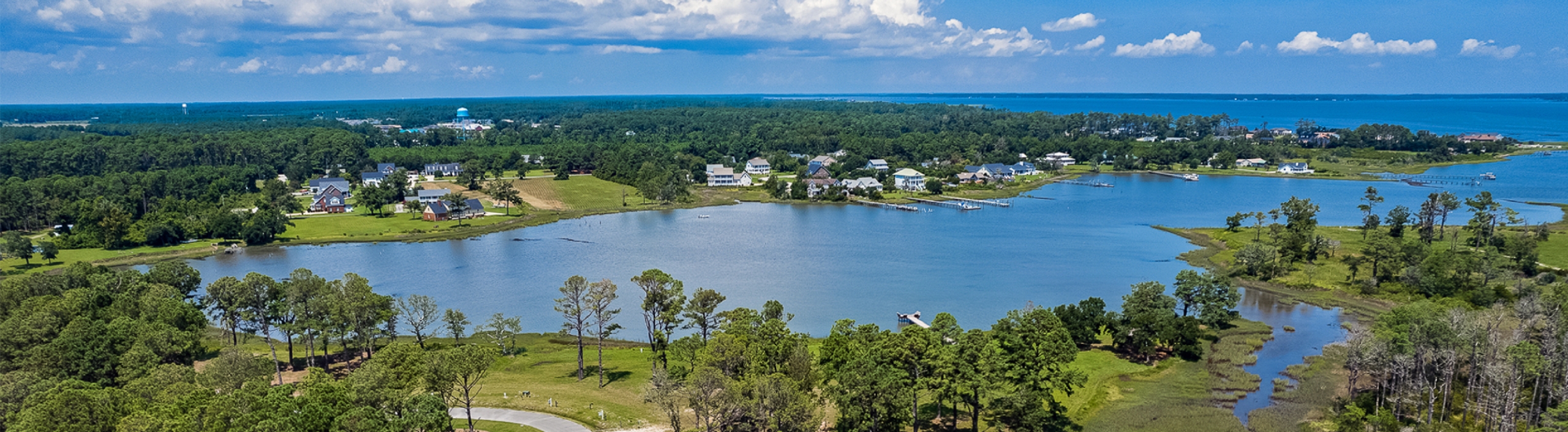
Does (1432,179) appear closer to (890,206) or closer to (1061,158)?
(1061,158)

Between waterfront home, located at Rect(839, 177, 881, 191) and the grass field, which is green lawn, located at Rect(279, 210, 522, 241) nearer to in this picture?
waterfront home, located at Rect(839, 177, 881, 191)

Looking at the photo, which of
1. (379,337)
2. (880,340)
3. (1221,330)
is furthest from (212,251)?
(1221,330)

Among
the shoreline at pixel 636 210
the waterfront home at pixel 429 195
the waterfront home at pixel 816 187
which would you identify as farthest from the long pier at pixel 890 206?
the waterfront home at pixel 429 195

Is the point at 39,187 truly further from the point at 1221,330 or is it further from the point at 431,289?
the point at 1221,330

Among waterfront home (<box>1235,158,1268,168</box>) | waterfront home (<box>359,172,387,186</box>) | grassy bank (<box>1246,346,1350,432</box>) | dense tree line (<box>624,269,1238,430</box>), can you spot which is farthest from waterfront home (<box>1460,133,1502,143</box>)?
waterfront home (<box>359,172,387,186</box>)

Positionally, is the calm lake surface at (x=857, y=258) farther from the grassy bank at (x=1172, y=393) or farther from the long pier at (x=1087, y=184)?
the long pier at (x=1087, y=184)

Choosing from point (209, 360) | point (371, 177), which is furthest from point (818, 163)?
point (209, 360)
